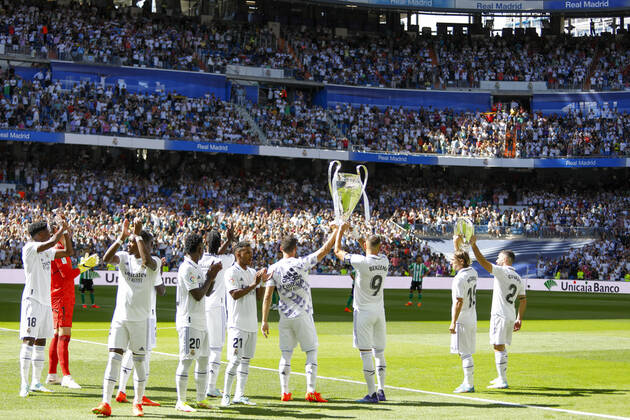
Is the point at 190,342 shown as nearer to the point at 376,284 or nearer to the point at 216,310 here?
the point at 216,310

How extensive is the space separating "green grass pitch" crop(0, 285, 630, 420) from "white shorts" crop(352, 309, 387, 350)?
917mm

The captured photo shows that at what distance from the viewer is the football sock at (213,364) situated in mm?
13719

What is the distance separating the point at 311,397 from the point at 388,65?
203ft

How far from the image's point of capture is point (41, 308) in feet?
44.4

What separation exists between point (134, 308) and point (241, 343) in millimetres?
1850

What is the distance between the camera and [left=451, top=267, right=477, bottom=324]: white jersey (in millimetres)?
15078

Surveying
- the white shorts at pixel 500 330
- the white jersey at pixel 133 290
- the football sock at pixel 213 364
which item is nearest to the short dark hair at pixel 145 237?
the white jersey at pixel 133 290

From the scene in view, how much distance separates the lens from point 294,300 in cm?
1330

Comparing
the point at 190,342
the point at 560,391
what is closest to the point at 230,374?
the point at 190,342

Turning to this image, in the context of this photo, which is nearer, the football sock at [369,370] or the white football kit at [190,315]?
the white football kit at [190,315]

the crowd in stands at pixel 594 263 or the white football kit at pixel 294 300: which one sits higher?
the white football kit at pixel 294 300

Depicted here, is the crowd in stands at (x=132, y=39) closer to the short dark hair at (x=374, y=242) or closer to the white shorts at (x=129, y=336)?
the short dark hair at (x=374, y=242)

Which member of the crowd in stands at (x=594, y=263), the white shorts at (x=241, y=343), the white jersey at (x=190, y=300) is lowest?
the crowd in stands at (x=594, y=263)

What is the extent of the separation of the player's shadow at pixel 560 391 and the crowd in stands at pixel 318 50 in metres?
50.0
